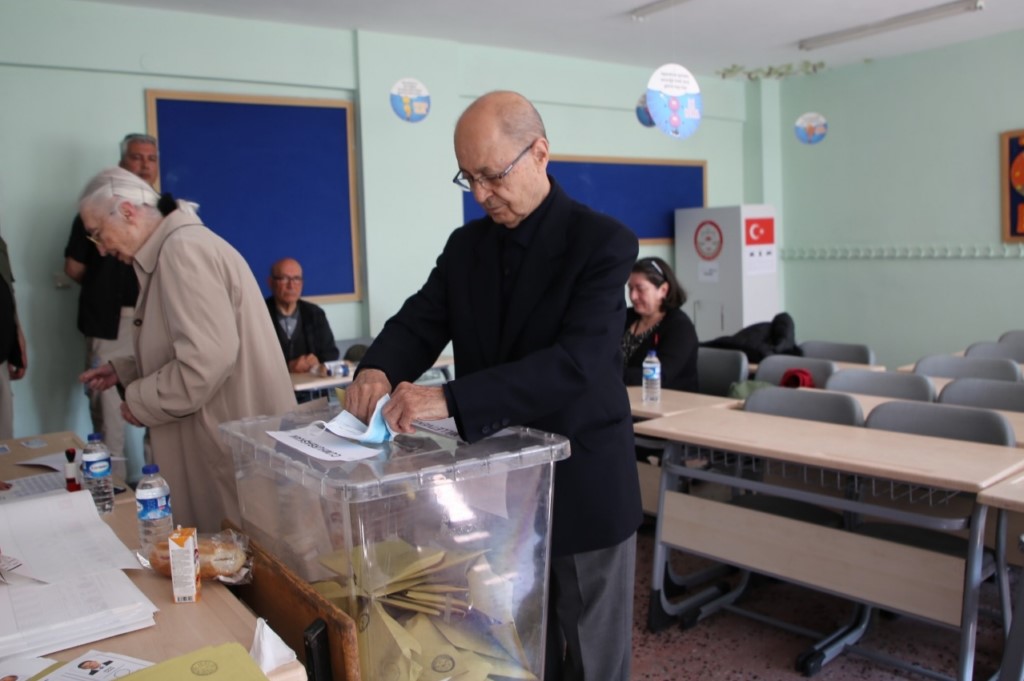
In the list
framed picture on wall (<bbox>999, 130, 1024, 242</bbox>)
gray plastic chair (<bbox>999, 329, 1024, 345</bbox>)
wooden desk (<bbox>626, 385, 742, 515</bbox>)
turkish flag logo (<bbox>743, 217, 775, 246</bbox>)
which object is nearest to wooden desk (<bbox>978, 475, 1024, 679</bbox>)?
wooden desk (<bbox>626, 385, 742, 515</bbox>)

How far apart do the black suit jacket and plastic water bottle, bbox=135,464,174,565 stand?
461mm

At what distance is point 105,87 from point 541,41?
10.1 ft

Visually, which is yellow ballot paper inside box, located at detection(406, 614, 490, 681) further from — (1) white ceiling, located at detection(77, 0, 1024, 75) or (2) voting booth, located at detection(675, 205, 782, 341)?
(2) voting booth, located at detection(675, 205, 782, 341)

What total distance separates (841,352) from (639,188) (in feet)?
10.3

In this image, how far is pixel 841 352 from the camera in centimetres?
506

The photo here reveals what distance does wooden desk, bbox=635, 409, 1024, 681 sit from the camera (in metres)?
A: 2.38

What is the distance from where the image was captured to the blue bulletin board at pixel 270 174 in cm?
534

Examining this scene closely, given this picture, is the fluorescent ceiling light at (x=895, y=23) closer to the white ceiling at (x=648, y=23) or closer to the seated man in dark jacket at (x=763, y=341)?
the white ceiling at (x=648, y=23)

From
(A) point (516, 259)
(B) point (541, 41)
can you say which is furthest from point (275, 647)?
(B) point (541, 41)

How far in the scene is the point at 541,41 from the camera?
6.52 meters

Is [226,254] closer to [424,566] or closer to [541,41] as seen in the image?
[424,566]

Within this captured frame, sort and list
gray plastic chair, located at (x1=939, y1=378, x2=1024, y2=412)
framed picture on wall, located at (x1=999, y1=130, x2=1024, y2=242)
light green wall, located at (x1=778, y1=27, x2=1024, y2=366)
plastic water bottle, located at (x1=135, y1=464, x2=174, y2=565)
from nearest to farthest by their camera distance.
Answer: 1. plastic water bottle, located at (x1=135, y1=464, x2=174, y2=565)
2. gray plastic chair, located at (x1=939, y1=378, x2=1024, y2=412)
3. framed picture on wall, located at (x1=999, y1=130, x2=1024, y2=242)
4. light green wall, located at (x1=778, y1=27, x2=1024, y2=366)

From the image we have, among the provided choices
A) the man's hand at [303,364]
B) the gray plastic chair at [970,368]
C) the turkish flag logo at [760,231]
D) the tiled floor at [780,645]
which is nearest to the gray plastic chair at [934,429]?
the tiled floor at [780,645]

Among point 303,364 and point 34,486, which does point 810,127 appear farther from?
point 34,486
